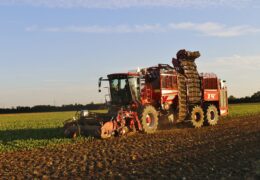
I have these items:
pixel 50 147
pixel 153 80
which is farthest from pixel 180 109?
pixel 50 147

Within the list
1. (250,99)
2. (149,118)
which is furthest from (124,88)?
(250,99)

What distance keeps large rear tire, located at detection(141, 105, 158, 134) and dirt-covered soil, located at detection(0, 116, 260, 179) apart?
7.21ft

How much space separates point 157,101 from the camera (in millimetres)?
20812

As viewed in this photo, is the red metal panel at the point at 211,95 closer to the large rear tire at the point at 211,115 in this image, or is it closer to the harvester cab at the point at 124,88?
the large rear tire at the point at 211,115

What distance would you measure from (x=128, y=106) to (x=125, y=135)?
137 cm

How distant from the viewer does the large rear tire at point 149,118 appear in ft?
62.4

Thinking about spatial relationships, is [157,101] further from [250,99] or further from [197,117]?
[250,99]

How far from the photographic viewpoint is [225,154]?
475 inches

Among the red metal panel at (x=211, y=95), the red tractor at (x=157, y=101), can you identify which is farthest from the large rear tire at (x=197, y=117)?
the red metal panel at (x=211, y=95)

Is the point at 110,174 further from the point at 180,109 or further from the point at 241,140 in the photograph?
the point at 180,109

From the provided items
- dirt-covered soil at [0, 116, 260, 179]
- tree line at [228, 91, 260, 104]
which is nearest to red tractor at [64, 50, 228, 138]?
dirt-covered soil at [0, 116, 260, 179]

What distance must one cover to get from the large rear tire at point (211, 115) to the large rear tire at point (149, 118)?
481 cm

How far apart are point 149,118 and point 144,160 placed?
315 inches

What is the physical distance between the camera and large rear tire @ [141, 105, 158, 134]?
62.4 ft
